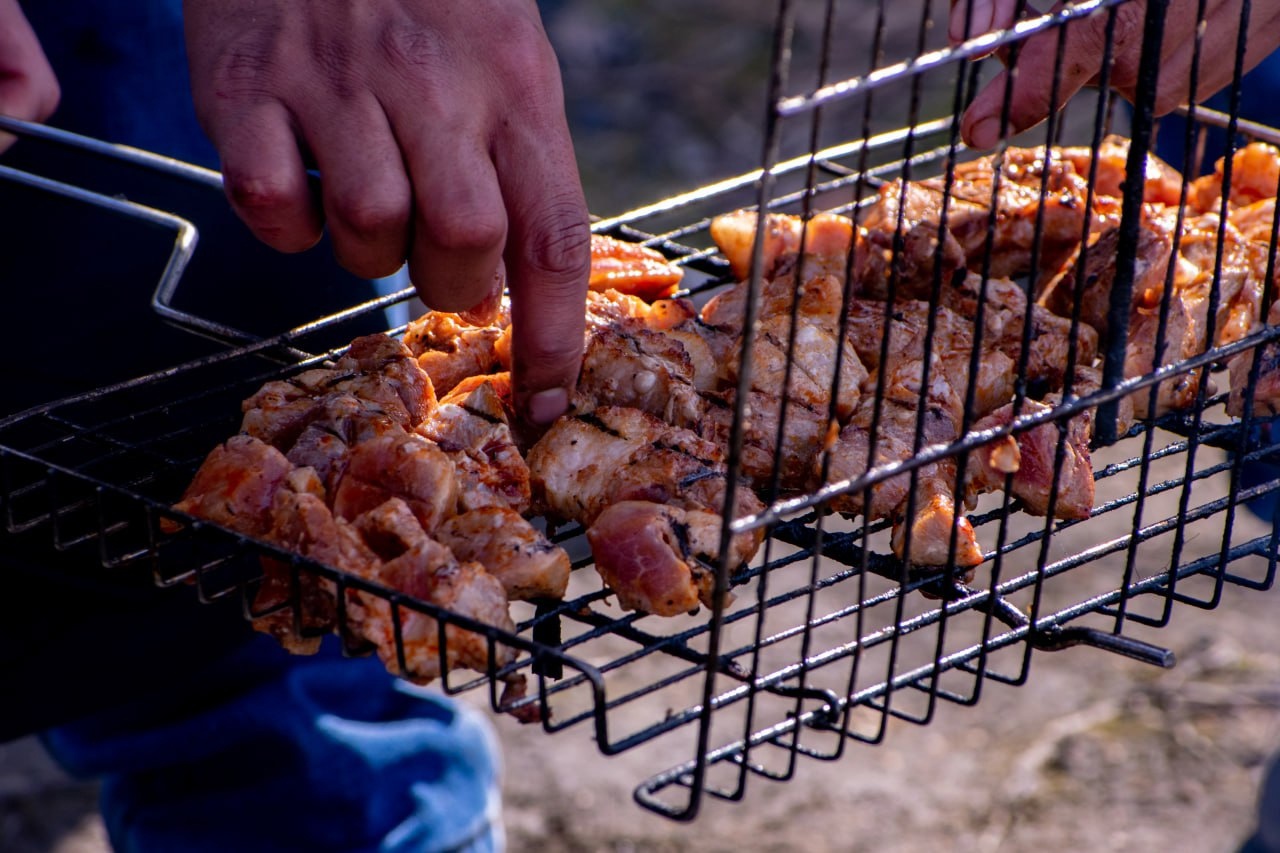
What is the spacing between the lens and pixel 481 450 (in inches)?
83.7

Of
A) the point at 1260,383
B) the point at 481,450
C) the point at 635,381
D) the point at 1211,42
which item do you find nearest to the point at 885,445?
the point at 635,381

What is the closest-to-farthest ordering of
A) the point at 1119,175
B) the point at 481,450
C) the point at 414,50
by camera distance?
the point at 414,50
the point at 481,450
the point at 1119,175

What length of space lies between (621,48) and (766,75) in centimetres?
103

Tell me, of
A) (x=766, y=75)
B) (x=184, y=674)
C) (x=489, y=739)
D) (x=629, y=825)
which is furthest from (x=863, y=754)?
(x=766, y=75)

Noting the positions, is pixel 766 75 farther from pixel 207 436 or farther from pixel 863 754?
pixel 207 436

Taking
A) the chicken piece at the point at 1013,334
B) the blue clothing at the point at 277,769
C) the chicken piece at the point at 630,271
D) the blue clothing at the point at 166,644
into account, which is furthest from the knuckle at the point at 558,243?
the blue clothing at the point at 277,769

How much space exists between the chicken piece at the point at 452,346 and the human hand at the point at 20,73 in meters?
1.18

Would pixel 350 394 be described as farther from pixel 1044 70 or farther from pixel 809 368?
pixel 1044 70

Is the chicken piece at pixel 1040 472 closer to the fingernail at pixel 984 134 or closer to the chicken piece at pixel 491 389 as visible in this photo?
the fingernail at pixel 984 134

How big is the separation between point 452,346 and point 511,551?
0.70 metres

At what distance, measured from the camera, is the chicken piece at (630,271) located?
2.72 m

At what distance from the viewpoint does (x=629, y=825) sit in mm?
4285

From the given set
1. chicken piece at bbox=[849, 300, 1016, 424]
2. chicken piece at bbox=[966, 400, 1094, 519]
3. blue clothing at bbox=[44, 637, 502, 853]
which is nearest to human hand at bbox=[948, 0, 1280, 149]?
chicken piece at bbox=[849, 300, 1016, 424]

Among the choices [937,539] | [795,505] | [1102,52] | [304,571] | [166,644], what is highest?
[1102,52]
